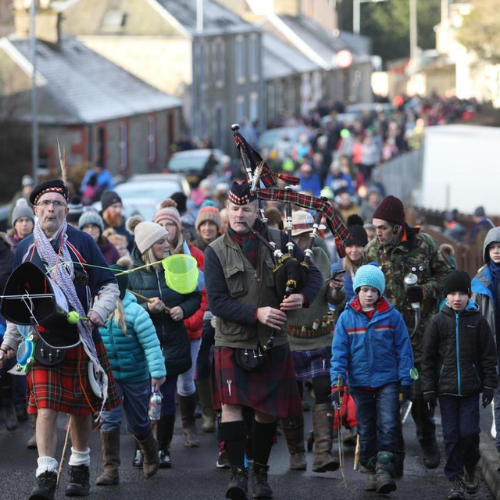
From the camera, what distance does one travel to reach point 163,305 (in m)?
9.43

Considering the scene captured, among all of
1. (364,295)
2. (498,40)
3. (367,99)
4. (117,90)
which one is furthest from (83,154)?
(367,99)

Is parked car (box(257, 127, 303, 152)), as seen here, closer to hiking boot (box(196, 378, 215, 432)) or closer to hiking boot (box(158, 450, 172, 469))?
hiking boot (box(196, 378, 215, 432))

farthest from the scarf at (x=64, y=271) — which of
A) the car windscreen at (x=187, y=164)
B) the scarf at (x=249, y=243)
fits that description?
the car windscreen at (x=187, y=164)

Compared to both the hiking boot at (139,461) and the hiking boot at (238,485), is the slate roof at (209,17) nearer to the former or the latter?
the hiking boot at (139,461)

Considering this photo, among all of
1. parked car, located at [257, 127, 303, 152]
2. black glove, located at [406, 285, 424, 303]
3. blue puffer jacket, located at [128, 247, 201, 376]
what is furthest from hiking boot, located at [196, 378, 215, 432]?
parked car, located at [257, 127, 303, 152]

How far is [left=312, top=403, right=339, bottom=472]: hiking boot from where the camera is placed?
8.98 m

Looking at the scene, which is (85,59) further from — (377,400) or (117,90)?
(377,400)

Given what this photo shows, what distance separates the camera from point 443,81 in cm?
10581

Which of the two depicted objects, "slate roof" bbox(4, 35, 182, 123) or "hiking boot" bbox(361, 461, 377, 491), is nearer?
"hiking boot" bbox(361, 461, 377, 491)

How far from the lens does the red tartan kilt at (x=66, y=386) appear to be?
784cm

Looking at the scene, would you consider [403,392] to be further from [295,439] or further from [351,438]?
[351,438]

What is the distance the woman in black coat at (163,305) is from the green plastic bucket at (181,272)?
0.63ft

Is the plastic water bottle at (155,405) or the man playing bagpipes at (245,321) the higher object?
the man playing bagpipes at (245,321)

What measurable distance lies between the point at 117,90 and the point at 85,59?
5.35ft
